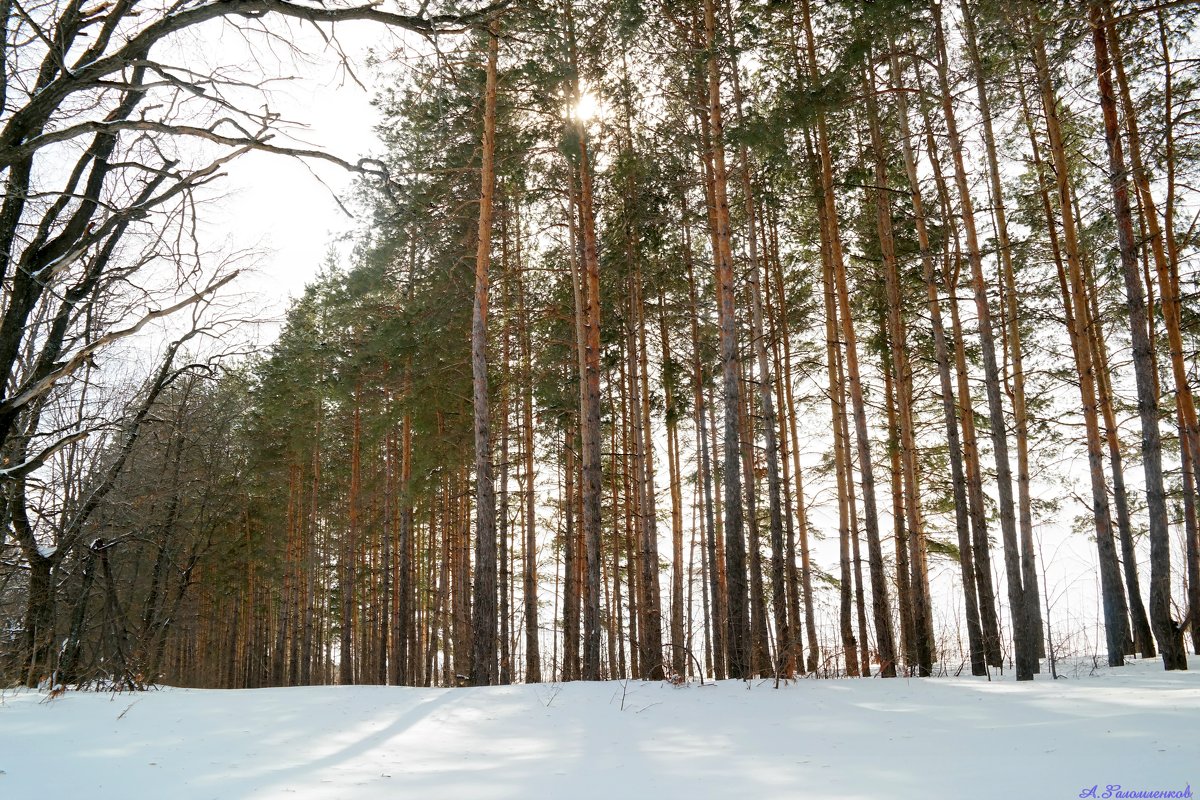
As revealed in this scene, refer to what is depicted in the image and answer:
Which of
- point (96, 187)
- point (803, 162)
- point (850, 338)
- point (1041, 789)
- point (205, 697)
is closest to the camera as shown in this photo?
point (1041, 789)

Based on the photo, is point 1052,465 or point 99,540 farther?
point 1052,465

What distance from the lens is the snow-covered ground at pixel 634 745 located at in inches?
118

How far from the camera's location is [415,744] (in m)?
4.54

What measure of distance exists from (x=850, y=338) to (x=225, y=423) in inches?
496

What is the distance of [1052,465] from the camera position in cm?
1471

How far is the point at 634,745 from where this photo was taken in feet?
13.8

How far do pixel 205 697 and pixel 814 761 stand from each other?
20.5ft

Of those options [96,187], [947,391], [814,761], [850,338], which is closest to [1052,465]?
[947,391]

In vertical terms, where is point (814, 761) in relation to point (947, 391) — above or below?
below

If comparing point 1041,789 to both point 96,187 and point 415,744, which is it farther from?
point 96,187

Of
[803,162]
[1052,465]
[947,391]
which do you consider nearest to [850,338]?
[947,391]

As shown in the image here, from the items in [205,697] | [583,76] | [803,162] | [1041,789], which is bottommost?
[205,697]

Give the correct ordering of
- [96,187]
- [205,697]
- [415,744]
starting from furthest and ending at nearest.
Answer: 1. [205,697]
2. [96,187]
3. [415,744]

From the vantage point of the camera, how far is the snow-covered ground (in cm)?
300
